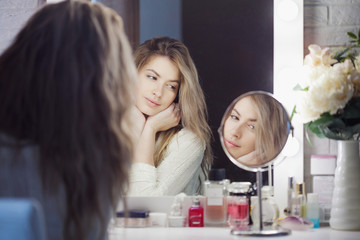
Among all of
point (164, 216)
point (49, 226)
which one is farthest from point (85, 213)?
point (164, 216)

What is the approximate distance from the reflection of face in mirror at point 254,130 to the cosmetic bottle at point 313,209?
0.66 feet

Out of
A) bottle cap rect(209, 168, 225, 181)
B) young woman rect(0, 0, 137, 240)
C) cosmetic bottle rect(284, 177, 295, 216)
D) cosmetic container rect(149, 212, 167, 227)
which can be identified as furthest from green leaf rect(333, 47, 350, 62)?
young woman rect(0, 0, 137, 240)

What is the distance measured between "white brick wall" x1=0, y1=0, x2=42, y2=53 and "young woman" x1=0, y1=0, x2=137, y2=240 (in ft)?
2.79

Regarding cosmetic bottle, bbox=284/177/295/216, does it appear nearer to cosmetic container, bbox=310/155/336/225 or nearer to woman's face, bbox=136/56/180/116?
cosmetic container, bbox=310/155/336/225

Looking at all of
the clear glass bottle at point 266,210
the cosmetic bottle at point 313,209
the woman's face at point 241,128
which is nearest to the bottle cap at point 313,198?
the cosmetic bottle at point 313,209

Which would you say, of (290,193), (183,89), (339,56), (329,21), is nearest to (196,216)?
(290,193)

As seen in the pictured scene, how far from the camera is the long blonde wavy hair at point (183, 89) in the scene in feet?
5.82

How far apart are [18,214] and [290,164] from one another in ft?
4.02

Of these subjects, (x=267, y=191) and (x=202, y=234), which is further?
(x=267, y=191)

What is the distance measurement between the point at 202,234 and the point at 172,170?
30 centimetres

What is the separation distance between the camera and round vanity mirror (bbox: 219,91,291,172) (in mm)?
1656

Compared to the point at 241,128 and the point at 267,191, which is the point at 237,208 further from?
the point at 241,128

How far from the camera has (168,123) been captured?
1775mm

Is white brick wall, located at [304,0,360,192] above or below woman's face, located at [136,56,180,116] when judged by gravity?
above
